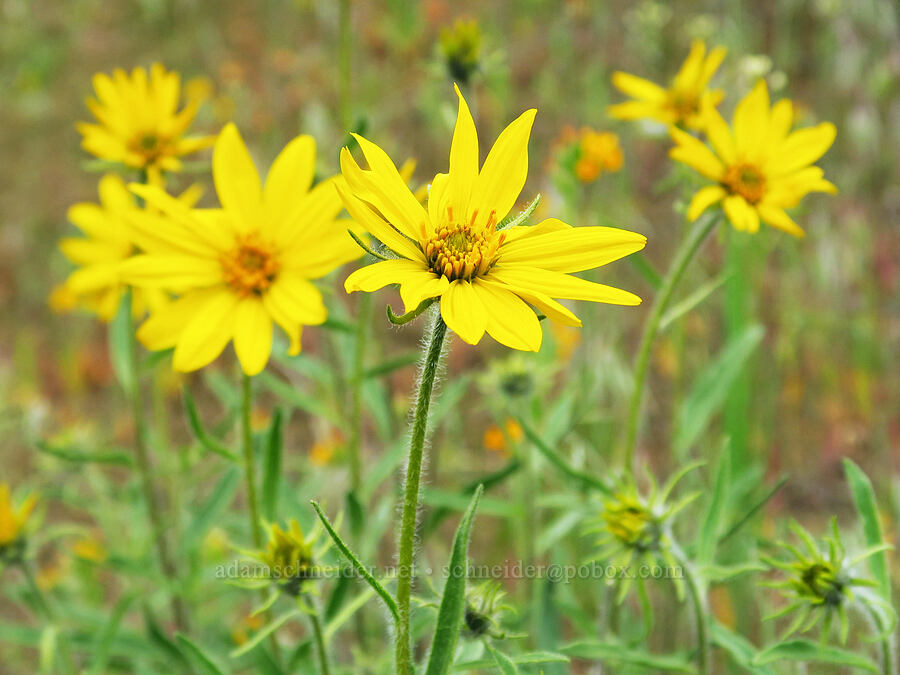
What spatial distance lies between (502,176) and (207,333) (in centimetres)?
71

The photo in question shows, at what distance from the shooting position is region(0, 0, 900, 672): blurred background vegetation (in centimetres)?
290

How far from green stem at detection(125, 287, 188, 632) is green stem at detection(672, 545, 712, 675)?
149 cm

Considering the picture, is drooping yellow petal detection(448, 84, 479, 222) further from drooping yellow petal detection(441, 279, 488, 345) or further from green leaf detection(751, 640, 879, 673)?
green leaf detection(751, 640, 879, 673)

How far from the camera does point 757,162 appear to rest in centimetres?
191

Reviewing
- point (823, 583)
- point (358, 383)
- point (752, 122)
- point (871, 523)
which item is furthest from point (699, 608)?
point (752, 122)

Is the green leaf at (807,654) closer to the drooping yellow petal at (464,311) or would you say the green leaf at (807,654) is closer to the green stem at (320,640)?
the green stem at (320,640)

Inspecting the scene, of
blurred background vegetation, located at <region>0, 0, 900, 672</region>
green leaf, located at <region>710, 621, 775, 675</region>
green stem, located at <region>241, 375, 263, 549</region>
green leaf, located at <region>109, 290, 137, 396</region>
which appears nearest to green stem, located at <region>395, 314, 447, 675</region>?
green stem, located at <region>241, 375, 263, 549</region>

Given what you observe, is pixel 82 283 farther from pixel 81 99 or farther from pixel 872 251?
pixel 81 99

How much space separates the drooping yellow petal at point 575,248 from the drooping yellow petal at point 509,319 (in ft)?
0.30

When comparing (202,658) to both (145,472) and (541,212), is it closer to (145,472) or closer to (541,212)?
(145,472)

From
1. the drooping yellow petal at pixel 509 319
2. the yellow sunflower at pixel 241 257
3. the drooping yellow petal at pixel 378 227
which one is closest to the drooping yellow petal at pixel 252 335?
the yellow sunflower at pixel 241 257

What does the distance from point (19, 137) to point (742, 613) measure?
6.53 m

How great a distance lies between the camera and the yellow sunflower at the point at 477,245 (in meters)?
1.13

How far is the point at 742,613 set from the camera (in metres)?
2.82
